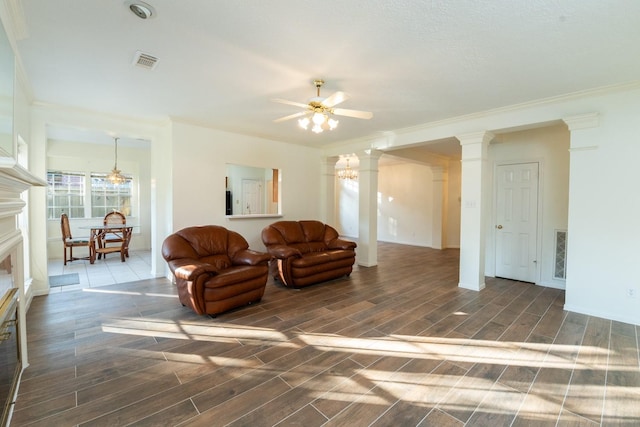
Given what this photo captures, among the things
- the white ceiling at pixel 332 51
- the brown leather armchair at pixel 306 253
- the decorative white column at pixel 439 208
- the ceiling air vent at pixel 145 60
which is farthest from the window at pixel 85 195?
the decorative white column at pixel 439 208

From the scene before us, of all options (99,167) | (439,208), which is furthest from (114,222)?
(439,208)

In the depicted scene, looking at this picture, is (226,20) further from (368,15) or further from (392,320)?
(392,320)

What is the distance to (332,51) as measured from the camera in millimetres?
2463

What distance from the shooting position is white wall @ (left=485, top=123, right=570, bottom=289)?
4.44 m

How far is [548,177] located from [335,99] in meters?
4.04

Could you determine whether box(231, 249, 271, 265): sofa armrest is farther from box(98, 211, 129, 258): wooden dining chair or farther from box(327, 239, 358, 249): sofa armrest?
box(98, 211, 129, 258): wooden dining chair

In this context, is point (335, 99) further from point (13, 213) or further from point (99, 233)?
point (99, 233)

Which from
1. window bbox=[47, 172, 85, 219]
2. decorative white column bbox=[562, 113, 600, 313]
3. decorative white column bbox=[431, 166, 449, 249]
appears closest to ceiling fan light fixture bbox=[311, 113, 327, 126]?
decorative white column bbox=[562, 113, 600, 313]

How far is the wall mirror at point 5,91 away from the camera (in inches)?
70.5

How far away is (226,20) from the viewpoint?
208 cm

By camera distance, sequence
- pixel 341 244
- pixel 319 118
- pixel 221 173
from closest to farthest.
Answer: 1. pixel 319 118
2. pixel 221 173
3. pixel 341 244

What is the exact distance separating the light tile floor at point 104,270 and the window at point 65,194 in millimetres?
1234

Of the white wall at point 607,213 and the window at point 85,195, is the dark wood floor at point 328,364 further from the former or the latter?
the window at point 85,195

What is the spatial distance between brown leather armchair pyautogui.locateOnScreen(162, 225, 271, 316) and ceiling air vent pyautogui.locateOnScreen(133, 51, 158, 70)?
2.09 m
